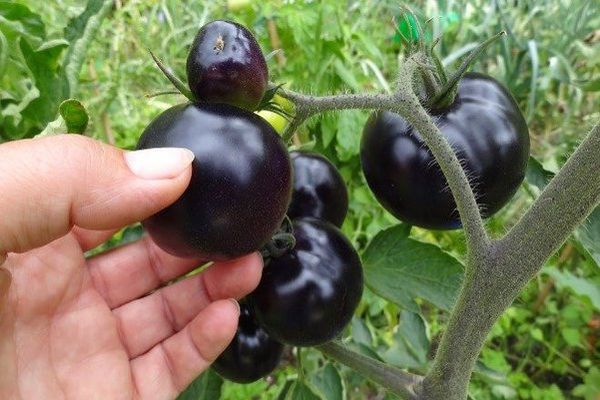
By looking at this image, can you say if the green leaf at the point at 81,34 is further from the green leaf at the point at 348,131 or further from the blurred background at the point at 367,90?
the green leaf at the point at 348,131

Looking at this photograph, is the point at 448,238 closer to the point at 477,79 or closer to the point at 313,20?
the point at 313,20

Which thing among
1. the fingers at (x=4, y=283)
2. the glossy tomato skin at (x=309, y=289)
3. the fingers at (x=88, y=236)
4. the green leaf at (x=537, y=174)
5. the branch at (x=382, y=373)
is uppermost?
the green leaf at (x=537, y=174)

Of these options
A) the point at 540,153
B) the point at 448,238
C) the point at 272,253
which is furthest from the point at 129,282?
the point at 540,153

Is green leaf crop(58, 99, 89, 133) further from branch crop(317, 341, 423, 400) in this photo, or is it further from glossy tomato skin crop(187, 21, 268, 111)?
branch crop(317, 341, 423, 400)

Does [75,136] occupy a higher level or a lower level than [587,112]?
higher

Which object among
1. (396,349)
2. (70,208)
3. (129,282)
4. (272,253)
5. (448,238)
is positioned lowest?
(448,238)

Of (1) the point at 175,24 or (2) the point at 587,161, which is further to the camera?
(1) the point at 175,24

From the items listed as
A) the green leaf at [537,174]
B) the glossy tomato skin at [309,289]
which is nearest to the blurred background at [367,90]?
the green leaf at [537,174]

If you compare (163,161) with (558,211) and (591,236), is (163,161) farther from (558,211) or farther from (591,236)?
(591,236)
